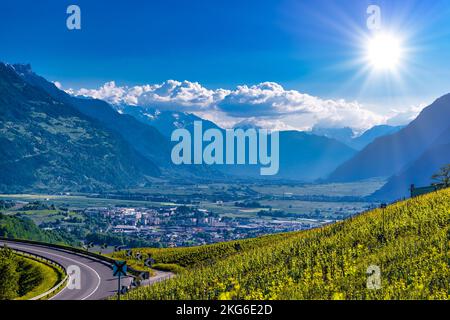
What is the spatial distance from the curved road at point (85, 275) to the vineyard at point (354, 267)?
18.0m

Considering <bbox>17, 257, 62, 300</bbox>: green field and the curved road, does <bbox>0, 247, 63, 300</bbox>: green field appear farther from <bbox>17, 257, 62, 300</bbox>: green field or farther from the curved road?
the curved road

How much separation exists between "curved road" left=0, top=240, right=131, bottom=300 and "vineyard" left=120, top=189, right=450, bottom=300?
1805 cm

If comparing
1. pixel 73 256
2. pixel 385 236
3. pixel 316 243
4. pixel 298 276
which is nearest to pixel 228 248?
pixel 73 256

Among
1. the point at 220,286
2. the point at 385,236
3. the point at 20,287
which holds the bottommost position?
the point at 20,287

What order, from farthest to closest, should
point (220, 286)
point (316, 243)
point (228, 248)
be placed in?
point (228, 248) < point (316, 243) < point (220, 286)

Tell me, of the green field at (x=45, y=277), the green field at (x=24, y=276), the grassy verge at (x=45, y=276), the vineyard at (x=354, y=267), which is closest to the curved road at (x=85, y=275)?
the grassy verge at (x=45, y=276)

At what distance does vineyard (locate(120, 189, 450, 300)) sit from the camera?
25.1m

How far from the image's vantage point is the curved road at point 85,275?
53.1 m

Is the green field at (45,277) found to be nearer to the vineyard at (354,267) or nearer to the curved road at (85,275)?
the curved road at (85,275)

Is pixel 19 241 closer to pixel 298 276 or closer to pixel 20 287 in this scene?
pixel 20 287

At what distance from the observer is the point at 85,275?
65.3 meters
